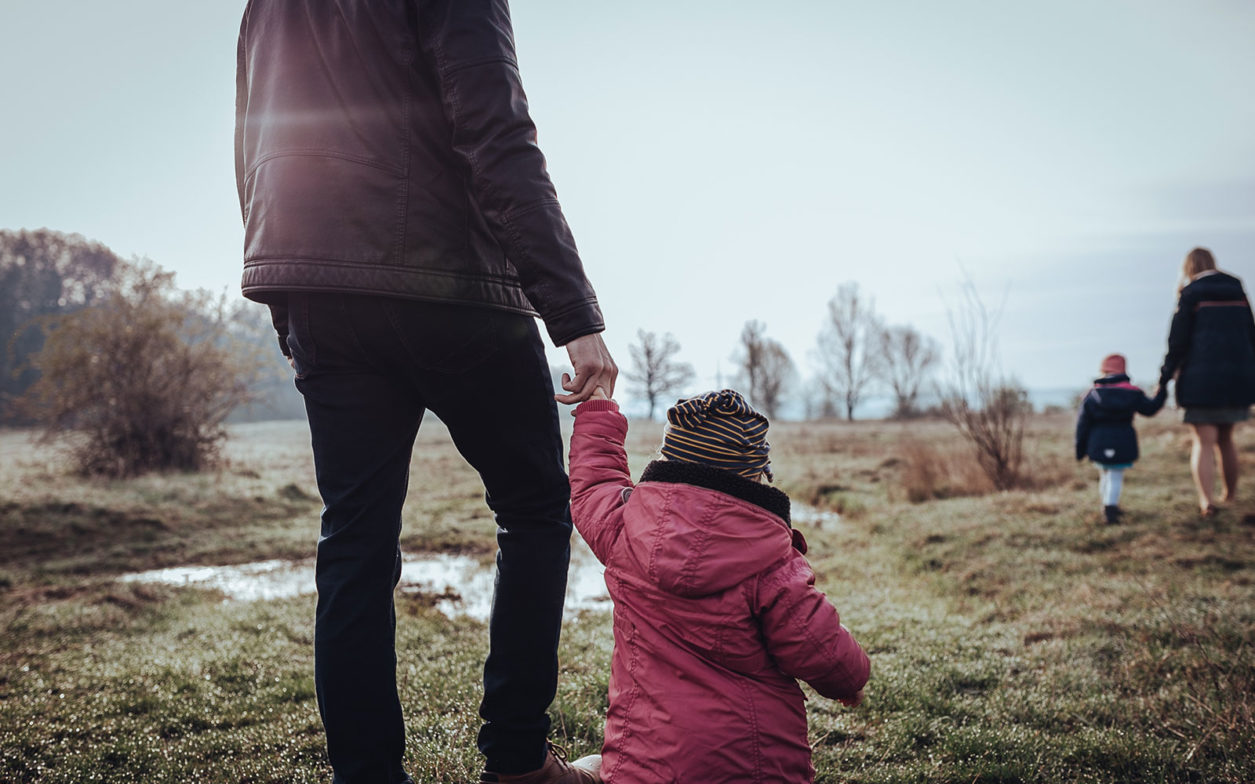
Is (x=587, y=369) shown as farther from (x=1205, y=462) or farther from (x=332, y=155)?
(x=1205, y=462)

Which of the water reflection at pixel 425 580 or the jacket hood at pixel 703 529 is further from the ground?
the jacket hood at pixel 703 529

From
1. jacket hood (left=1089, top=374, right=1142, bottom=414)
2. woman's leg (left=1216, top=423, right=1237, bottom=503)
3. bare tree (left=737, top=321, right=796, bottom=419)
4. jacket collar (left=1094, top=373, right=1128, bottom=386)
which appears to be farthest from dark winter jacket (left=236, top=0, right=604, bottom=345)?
bare tree (left=737, top=321, right=796, bottom=419)

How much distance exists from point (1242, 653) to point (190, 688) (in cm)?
444

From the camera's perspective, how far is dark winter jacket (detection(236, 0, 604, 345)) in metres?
1.57

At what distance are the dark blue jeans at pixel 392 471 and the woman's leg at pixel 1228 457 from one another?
263 inches

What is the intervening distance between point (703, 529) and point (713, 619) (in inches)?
7.8

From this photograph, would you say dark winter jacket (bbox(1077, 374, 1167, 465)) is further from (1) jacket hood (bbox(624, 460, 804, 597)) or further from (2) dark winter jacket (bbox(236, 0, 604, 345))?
(2) dark winter jacket (bbox(236, 0, 604, 345))

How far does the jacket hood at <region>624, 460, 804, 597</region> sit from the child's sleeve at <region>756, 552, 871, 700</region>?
58 millimetres

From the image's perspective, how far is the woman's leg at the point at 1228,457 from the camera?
5.99 metres

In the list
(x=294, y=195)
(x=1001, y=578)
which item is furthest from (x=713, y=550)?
(x=1001, y=578)

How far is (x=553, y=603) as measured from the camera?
1.78m

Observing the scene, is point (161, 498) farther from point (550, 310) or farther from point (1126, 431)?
point (1126, 431)

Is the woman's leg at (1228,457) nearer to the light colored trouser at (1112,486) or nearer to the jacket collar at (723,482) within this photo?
the light colored trouser at (1112,486)

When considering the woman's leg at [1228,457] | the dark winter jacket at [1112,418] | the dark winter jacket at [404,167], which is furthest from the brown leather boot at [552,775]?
the woman's leg at [1228,457]
